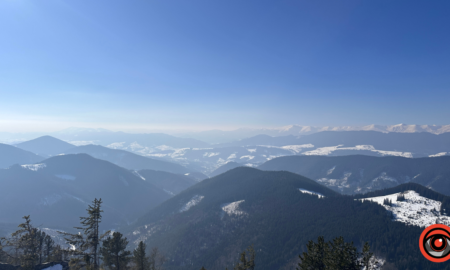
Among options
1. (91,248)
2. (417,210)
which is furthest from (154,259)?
(417,210)

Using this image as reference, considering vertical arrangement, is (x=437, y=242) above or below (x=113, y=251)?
above

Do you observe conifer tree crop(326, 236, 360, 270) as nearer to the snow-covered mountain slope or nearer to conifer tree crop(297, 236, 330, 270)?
conifer tree crop(297, 236, 330, 270)

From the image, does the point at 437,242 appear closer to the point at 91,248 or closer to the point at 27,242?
the point at 91,248

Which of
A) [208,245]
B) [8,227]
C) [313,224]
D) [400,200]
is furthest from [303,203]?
[8,227]

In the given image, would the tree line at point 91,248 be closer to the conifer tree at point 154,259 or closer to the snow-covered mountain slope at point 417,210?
the conifer tree at point 154,259

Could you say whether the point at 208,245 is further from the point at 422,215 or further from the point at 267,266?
the point at 422,215

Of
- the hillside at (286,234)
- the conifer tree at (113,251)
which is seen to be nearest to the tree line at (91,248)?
the conifer tree at (113,251)

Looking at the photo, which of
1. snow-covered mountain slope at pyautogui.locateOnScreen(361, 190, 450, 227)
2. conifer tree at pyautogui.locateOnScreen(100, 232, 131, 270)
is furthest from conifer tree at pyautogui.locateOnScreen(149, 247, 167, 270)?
snow-covered mountain slope at pyautogui.locateOnScreen(361, 190, 450, 227)
